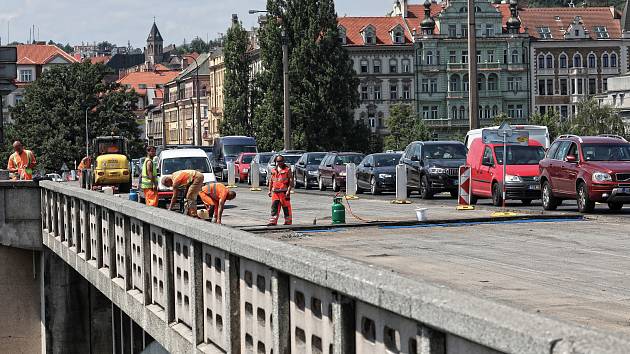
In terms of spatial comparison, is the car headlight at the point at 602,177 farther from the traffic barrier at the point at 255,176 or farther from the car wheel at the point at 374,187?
the traffic barrier at the point at 255,176

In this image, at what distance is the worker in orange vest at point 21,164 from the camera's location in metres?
35.5

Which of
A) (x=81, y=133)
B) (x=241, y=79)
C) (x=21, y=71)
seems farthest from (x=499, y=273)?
(x=21, y=71)

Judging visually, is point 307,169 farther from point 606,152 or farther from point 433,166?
point 606,152

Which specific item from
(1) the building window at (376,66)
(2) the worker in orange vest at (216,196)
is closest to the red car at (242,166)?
(2) the worker in orange vest at (216,196)

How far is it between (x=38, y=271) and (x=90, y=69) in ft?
345

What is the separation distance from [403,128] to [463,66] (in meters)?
20.3

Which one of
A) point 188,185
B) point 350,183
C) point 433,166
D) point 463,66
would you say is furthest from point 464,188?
point 463,66

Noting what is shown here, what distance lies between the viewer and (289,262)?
28.2 ft

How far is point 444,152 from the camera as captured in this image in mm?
41406

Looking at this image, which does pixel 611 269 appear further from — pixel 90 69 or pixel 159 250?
pixel 90 69

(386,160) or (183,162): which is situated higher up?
(183,162)

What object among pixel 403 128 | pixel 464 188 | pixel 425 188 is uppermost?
pixel 403 128

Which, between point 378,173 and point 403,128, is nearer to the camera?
point 378,173

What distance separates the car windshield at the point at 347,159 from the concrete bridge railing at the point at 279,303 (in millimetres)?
31819
